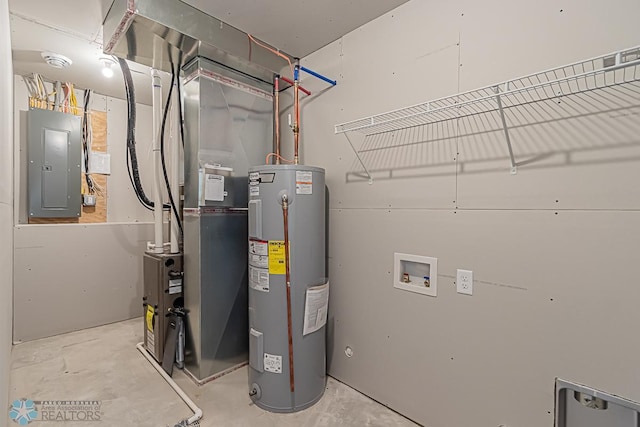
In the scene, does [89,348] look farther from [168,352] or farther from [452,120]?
[452,120]

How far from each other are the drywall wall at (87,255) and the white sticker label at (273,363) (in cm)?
235

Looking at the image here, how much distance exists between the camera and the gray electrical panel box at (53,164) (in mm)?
2912

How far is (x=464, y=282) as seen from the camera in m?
1.58

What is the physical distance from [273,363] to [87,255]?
2516 mm

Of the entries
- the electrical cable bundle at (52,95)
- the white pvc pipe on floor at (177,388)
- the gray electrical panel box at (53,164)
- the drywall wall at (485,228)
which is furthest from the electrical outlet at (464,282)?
the electrical cable bundle at (52,95)

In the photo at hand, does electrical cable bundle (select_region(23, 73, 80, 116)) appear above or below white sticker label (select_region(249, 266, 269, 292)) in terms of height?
above

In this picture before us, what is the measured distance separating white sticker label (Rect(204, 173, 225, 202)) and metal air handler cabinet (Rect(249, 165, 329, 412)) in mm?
399

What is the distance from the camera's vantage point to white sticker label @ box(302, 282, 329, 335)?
75.9 inches

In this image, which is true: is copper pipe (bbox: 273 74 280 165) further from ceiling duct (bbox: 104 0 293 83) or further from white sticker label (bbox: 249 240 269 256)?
white sticker label (bbox: 249 240 269 256)

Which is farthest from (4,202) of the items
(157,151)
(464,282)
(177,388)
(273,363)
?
(464,282)

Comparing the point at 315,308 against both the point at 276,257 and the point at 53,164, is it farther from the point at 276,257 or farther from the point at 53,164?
the point at 53,164

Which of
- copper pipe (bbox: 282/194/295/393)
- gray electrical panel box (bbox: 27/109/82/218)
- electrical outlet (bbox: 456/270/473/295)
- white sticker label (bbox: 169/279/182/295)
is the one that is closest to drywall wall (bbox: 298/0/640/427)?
electrical outlet (bbox: 456/270/473/295)

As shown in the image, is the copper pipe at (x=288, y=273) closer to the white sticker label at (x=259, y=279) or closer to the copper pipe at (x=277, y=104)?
the white sticker label at (x=259, y=279)

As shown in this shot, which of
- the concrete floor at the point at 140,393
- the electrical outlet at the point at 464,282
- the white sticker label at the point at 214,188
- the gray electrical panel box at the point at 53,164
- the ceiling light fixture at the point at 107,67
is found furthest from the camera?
the gray electrical panel box at the point at 53,164
